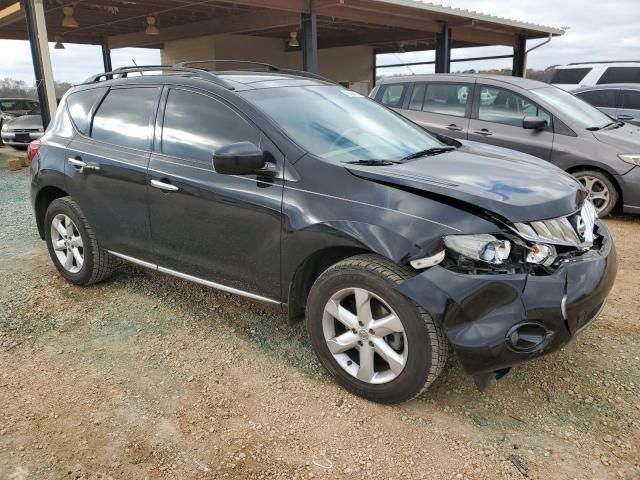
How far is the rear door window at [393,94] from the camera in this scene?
7.60m

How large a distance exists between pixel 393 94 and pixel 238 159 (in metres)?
5.38

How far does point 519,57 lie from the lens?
18.2 m

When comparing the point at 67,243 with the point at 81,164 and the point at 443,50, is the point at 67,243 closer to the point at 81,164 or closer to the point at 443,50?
the point at 81,164

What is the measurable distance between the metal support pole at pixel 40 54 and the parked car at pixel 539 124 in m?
6.60

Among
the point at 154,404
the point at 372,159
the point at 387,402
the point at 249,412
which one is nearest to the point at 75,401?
the point at 154,404

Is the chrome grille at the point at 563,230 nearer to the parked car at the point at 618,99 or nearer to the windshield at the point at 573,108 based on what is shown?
the windshield at the point at 573,108

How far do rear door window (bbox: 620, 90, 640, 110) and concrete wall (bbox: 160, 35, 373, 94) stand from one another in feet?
26.9

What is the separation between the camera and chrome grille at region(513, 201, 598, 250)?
97.0 inches

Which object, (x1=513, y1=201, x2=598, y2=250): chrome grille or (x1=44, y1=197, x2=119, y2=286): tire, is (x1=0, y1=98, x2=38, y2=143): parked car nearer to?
(x1=44, y1=197, x2=119, y2=286): tire

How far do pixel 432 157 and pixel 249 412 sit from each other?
1824mm

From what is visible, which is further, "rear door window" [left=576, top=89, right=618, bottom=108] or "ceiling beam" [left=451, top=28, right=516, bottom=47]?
"ceiling beam" [left=451, top=28, right=516, bottom=47]

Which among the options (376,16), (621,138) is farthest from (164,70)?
(376,16)

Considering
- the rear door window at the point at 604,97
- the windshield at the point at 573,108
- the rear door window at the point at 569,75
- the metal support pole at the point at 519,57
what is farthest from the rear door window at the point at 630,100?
the metal support pole at the point at 519,57

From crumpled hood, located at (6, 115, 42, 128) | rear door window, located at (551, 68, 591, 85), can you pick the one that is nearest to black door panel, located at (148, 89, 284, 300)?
crumpled hood, located at (6, 115, 42, 128)
